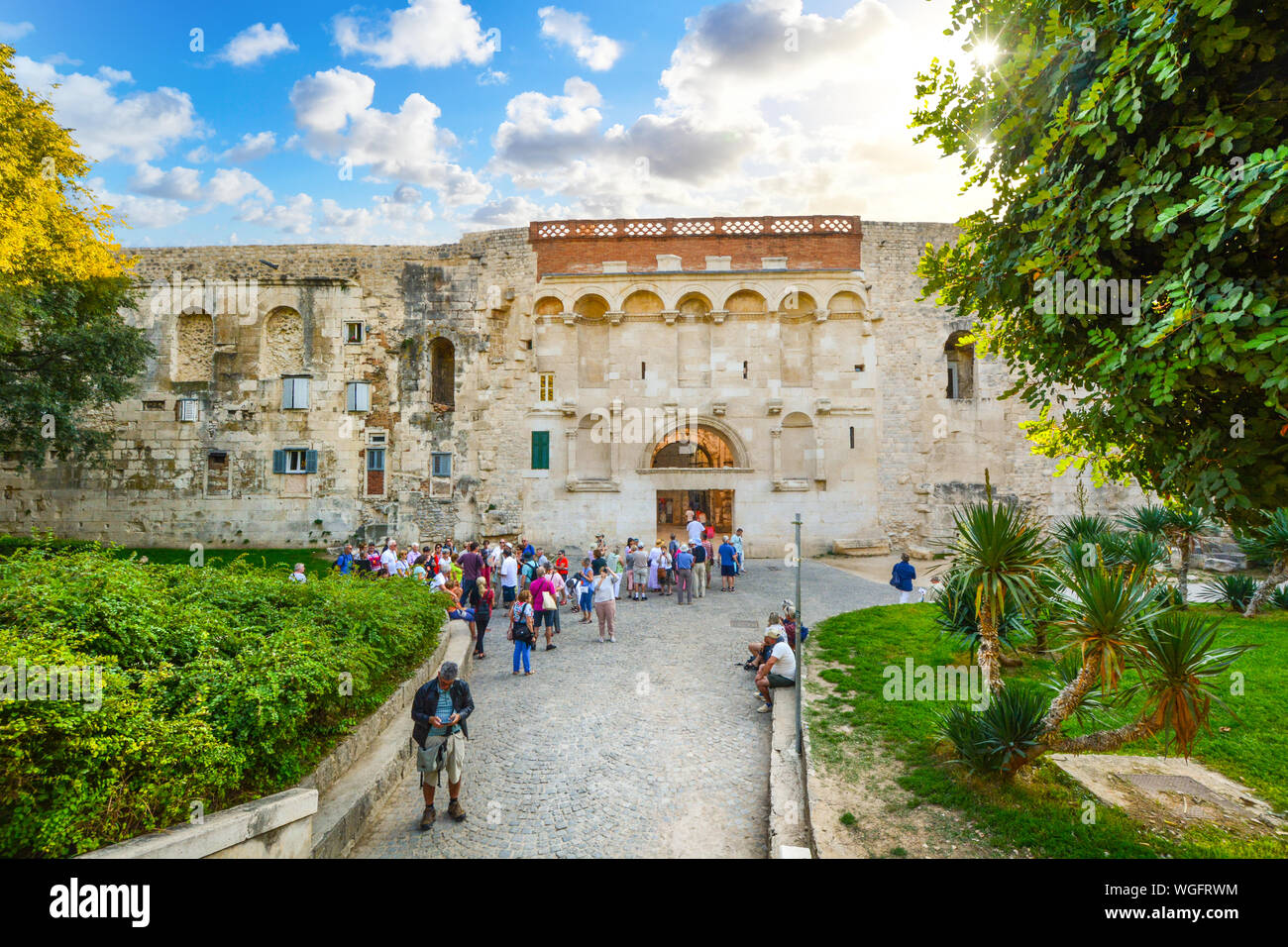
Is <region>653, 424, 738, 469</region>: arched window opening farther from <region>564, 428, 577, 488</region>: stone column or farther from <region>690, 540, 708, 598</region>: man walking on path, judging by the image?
<region>690, 540, 708, 598</region>: man walking on path

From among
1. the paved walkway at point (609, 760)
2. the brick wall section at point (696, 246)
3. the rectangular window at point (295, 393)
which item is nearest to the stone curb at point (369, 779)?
the paved walkway at point (609, 760)

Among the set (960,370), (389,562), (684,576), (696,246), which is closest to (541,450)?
(389,562)

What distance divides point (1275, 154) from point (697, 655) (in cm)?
998

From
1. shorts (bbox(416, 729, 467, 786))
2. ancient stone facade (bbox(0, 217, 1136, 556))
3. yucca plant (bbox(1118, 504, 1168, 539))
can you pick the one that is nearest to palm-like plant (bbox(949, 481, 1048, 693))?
shorts (bbox(416, 729, 467, 786))

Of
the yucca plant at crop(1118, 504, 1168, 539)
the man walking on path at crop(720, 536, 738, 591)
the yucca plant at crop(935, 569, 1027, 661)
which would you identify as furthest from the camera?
the man walking on path at crop(720, 536, 738, 591)

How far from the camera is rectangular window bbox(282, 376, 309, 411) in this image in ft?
74.4

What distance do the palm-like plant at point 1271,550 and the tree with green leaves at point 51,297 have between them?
29005 mm

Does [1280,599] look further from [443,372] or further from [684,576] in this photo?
[443,372]

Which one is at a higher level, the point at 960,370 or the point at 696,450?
the point at 960,370

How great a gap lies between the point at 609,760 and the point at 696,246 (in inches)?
805

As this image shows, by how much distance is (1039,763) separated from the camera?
20.7 ft

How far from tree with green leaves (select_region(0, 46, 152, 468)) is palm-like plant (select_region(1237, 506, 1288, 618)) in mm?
29005

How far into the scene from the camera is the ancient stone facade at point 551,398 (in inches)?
890
